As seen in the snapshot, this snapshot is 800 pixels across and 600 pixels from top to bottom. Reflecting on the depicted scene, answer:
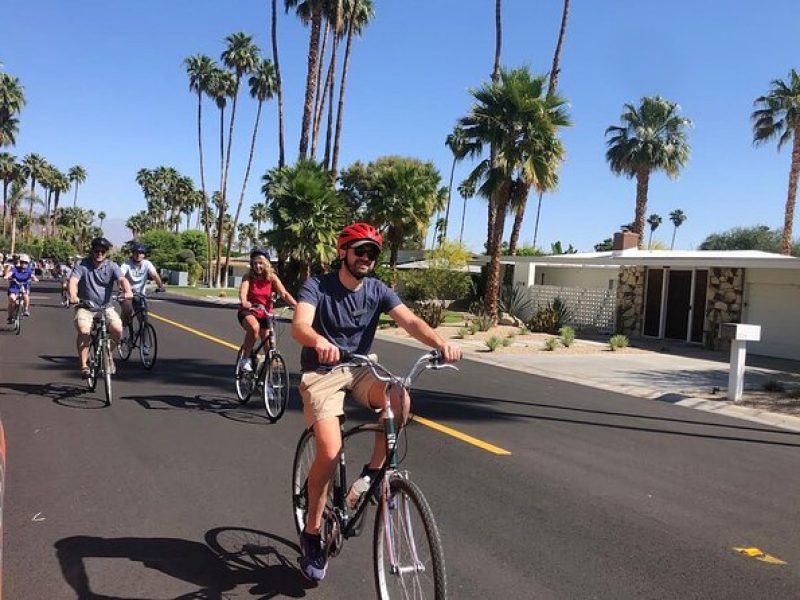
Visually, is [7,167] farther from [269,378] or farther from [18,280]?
[269,378]

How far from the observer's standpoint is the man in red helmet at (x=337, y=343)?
139 inches

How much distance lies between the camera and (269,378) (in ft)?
25.9

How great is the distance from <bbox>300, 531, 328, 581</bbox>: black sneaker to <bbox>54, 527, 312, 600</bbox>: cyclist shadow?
0.38 feet

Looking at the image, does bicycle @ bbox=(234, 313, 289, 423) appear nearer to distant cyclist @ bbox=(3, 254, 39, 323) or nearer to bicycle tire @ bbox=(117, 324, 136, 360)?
bicycle tire @ bbox=(117, 324, 136, 360)

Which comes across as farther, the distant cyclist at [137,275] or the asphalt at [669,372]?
the distant cyclist at [137,275]

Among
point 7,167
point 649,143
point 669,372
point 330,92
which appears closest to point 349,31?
point 330,92

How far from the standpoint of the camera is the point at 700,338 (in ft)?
70.7

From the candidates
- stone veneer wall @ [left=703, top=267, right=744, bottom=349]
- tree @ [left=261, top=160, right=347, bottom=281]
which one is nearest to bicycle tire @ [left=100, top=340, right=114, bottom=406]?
stone veneer wall @ [left=703, top=267, right=744, bottom=349]

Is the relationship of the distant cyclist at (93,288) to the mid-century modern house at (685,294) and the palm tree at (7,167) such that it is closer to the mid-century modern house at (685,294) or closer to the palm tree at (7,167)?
the mid-century modern house at (685,294)

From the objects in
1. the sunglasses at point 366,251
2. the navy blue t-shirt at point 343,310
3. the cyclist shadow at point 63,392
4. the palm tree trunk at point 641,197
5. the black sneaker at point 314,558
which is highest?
the palm tree trunk at point 641,197

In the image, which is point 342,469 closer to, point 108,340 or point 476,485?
point 476,485

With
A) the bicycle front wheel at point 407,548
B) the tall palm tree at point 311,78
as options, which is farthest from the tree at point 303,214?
the bicycle front wheel at point 407,548

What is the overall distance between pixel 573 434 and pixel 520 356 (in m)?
8.92

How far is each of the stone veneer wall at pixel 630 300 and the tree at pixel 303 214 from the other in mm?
12337
